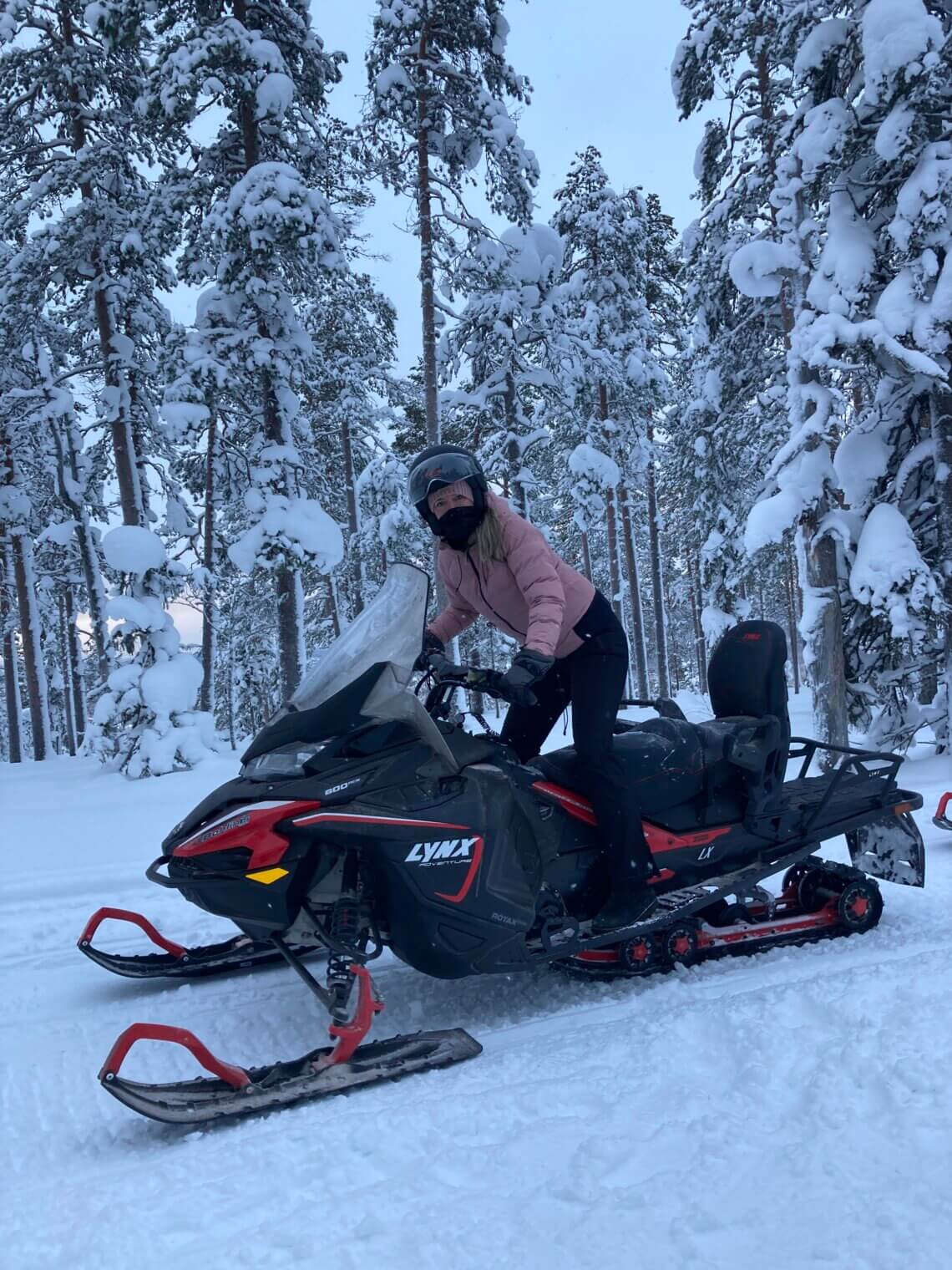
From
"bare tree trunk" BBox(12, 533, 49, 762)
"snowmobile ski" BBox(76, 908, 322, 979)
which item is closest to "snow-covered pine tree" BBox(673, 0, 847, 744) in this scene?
"snowmobile ski" BBox(76, 908, 322, 979)

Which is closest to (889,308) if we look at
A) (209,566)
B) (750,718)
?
(750,718)

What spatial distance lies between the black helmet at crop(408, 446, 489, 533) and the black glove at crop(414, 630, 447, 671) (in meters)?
0.56

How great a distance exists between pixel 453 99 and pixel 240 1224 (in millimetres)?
14546

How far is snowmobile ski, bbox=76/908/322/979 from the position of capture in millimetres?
4043

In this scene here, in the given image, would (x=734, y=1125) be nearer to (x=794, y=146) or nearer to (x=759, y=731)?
(x=759, y=731)

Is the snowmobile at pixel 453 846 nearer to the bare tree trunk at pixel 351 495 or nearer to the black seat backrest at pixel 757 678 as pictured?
the black seat backrest at pixel 757 678

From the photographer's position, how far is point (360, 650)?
12.2ft

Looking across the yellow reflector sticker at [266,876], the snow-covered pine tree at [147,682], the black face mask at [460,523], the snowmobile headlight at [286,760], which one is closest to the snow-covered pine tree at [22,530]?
the snow-covered pine tree at [147,682]

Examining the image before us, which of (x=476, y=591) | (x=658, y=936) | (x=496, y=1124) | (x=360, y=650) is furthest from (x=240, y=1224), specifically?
(x=476, y=591)

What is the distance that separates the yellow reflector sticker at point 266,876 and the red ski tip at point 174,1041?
1.76 ft

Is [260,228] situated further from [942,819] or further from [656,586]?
[656,586]

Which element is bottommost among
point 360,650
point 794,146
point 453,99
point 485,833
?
point 485,833

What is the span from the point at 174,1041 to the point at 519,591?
2281 millimetres

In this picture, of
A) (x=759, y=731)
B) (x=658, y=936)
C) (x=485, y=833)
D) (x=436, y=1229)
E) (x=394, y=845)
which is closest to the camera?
(x=436, y=1229)
